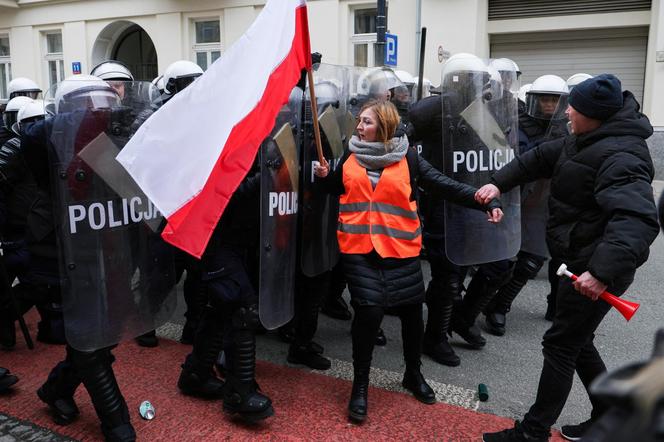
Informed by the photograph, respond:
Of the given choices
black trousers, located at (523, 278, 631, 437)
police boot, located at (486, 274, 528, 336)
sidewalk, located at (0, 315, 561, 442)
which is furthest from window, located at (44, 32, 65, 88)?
black trousers, located at (523, 278, 631, 437)

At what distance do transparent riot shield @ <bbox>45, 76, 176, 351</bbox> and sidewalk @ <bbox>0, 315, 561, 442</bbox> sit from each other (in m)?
0.59

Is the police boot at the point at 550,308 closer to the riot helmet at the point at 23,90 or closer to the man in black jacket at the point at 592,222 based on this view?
the man in black jacket at the point at 592,222

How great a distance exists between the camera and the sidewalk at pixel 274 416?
3078 millimetres

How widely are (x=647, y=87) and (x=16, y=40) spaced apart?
15.9 meters

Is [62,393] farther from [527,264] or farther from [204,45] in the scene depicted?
[204,45]

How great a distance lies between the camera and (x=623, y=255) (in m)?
2.46

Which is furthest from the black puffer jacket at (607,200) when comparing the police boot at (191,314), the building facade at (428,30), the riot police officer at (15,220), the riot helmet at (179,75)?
the building facade at (428,30)

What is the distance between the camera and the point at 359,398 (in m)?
3.22

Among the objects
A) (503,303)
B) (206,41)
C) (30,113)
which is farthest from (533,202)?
(206,41)

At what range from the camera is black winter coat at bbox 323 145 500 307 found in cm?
317

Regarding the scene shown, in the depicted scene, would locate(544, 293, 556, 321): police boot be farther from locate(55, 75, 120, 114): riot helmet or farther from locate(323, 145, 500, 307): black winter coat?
locate(55, 75, 120, 114): riot helmet

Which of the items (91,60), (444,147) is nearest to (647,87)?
(444,147)

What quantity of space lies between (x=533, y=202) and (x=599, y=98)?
1.82 metres

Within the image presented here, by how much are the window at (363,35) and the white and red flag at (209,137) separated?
1102 cm
